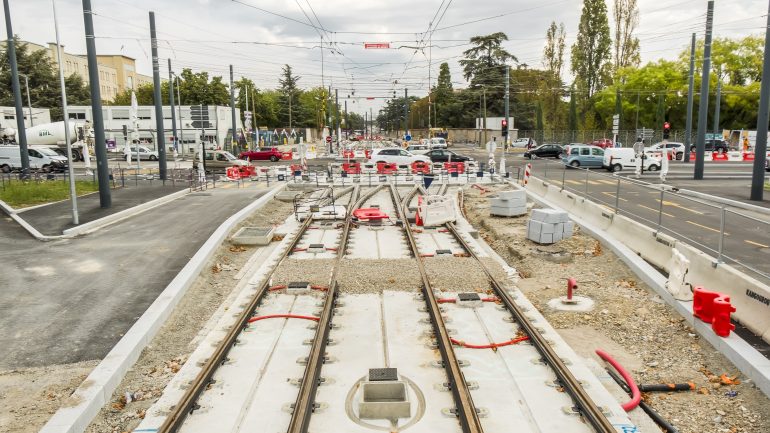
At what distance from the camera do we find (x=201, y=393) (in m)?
6.65

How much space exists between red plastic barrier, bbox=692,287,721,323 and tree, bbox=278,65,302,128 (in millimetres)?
109734

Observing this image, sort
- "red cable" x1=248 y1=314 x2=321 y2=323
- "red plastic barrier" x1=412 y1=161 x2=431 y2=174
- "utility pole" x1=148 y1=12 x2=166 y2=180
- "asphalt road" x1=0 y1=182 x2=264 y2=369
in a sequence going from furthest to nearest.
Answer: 1. "red plastic barrier" x1=412 y1=161 x2=431 y2=174
2. "utility pole" x1=148 y1=12 x2=166 y2=180
3. "red cable" x1=248 y1=314 x2=321 y2=323
4. "asphalt road" x1=0 y1=182 x2=264 y2=369

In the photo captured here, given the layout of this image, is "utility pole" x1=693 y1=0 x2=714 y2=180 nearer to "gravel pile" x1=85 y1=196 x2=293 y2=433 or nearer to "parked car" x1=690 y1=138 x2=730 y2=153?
"parked car" x1=690 y1=138 x2=730 y2=153

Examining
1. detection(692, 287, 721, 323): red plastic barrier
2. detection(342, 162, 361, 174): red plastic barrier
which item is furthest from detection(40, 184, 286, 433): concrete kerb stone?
detection(342, 162, 361, 174): red plastic barrier

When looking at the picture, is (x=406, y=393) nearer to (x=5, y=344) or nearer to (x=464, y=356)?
(x=464, y=356)

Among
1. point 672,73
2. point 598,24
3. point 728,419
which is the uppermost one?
point 598,24

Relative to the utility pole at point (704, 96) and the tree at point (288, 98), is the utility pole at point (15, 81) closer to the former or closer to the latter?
the utility pole at point (704, 96)

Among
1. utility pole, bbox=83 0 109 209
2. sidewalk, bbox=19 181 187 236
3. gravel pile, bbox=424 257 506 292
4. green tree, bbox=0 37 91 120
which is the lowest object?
gravel pile, bbox=424 257 506 292

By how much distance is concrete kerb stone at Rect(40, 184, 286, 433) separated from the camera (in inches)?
234

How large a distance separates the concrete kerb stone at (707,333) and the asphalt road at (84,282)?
28.7ft

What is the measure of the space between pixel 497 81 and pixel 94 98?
265ft

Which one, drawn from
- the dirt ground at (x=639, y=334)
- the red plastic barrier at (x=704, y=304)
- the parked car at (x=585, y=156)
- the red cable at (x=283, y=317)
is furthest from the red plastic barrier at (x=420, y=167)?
the red plastic barrier at (x=704, y=304)

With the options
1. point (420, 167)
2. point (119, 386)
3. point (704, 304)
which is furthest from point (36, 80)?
point (704, 304)

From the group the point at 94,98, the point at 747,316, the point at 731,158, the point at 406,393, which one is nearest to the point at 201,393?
the point at 406,393
